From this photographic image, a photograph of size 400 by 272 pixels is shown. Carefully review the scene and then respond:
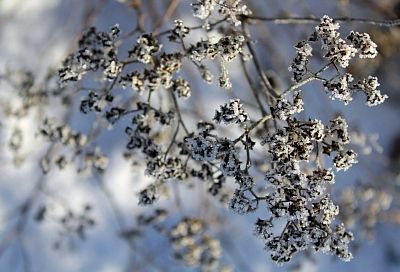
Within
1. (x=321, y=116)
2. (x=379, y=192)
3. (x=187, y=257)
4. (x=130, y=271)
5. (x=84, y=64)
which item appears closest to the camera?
(x=84, y=64)

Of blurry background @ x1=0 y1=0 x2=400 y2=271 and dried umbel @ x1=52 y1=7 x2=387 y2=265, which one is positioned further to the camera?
blurry background @ x1=0 y1=0 x2=400 y2=271

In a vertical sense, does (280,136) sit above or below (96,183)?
below

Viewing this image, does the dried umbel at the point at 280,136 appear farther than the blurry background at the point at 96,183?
No

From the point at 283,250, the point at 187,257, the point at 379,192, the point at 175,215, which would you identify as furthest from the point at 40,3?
the point at 283,250

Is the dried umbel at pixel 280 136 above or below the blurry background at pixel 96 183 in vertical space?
below

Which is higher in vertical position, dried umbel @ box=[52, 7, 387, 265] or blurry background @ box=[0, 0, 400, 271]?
blurry background @ box=[0, 0, 400, 271]

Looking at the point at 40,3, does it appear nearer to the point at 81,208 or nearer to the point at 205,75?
the point at 81,208

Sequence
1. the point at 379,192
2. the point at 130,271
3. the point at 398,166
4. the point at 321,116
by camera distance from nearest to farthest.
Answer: the point at 379,192 < the point at 130,271 < the point at 321,116 < the point at 398,166

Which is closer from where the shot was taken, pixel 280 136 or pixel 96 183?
pixel 280 136

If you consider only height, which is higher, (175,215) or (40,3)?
(40,3)

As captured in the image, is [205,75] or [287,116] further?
[205,75]

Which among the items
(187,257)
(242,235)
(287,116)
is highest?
(242,235)
